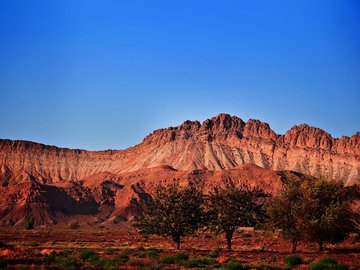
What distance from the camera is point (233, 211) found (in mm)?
43312

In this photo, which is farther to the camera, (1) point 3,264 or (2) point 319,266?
(2) point 319,266

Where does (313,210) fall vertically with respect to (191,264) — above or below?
above

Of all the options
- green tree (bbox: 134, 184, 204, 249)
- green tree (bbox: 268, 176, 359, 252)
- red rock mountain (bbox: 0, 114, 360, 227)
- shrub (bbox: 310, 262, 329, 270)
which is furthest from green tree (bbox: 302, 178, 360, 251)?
red rock mountain (bbox: 0, 114, 360, 227)

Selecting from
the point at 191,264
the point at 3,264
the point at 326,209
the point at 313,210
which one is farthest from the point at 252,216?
the point at 3,264

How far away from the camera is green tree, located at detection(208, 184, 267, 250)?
43.2 m

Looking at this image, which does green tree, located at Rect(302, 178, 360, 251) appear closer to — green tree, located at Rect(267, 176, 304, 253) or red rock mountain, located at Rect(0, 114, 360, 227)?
green tree, located at Rect(267, 176, 304, 253)

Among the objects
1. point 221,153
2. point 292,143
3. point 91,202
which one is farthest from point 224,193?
point 292,143

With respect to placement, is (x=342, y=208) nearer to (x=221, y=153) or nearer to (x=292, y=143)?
(x=221, y=153)

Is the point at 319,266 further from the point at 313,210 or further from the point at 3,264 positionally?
the point at 3,264

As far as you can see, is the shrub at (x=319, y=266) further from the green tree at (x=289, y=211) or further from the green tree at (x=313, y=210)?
the green tree at (x=289, y=211)

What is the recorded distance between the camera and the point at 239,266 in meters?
25.9

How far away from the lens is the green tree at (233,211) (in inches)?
1700

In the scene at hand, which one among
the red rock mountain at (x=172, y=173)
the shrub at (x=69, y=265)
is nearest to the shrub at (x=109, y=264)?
the shrub at (x=69, y=265)

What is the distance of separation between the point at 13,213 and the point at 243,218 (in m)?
108
